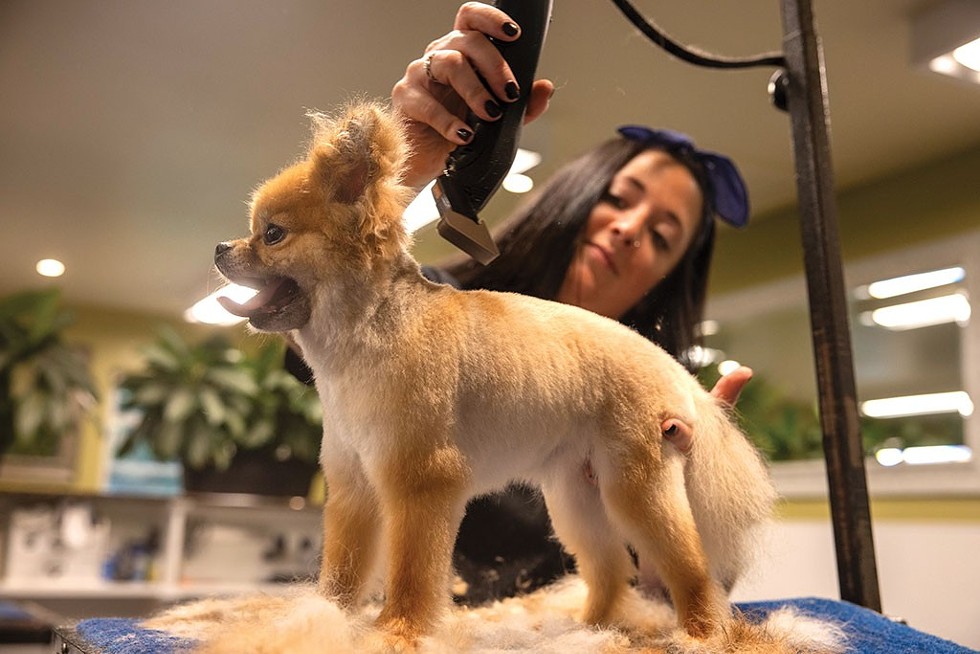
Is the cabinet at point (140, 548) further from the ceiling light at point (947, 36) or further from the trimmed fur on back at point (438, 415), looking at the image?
the ceiling light at point (947, 36)

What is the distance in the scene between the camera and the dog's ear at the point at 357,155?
0.45 meters

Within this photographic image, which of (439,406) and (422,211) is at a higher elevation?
(422,211)

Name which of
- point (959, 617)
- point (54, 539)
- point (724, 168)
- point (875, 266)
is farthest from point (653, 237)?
point (54, 539)

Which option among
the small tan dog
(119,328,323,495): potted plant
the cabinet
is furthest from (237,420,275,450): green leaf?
the small tan dog

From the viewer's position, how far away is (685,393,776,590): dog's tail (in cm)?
55

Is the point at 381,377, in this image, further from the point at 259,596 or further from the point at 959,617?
the point at 959,617

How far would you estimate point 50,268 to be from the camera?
2.36ft

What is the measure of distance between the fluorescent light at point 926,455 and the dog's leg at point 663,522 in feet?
2.25

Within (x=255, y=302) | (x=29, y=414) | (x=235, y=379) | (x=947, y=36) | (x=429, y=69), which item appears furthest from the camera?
(x=29, y=414)

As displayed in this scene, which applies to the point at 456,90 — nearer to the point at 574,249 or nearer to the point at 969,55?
the point at 574,249

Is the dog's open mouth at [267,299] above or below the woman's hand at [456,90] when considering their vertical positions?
below

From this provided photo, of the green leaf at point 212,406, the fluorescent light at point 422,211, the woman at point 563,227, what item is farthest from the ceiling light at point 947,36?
the green leaf at point 212,406

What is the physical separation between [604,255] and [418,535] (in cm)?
31

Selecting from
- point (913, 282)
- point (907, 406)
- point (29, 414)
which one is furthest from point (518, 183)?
point (29, 414)
